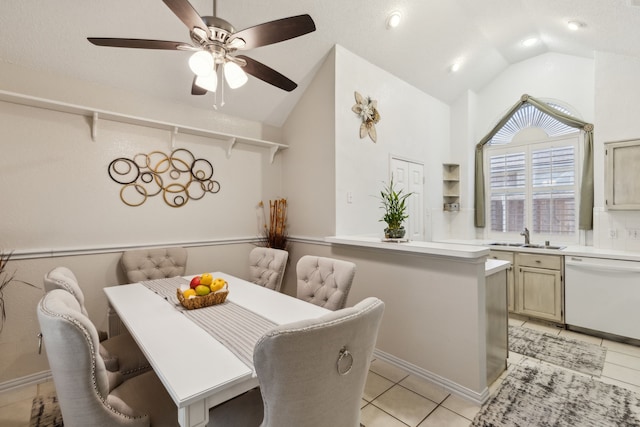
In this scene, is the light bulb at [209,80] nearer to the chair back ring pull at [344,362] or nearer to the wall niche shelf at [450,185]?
the chair back ring pull at [344,362]

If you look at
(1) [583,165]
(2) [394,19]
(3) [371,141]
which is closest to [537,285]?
(1) [583,165]

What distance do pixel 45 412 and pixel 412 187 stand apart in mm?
4088

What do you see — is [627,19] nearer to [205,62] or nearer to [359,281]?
[359,281]

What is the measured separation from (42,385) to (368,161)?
353 centimetres

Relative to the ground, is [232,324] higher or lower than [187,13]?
lower

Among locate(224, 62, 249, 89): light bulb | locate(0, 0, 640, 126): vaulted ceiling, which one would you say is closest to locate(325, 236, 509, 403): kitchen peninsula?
locate(224, 62, 249, 89): light bulb

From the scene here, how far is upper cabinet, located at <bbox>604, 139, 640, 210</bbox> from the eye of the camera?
9.71ft

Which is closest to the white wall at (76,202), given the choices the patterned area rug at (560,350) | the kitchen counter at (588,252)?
the patterned area rug at (560,350)

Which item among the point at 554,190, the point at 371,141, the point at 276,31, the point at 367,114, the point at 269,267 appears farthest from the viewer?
the point at 554,190

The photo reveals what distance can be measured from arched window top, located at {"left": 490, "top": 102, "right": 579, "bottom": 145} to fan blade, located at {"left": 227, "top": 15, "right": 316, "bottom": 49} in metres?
3.98

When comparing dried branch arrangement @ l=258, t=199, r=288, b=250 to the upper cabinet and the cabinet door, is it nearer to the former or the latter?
the cabinet door

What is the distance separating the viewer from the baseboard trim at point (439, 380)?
6.57 feet

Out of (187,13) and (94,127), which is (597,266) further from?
(94,127)

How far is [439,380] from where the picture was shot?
2.19 meters
